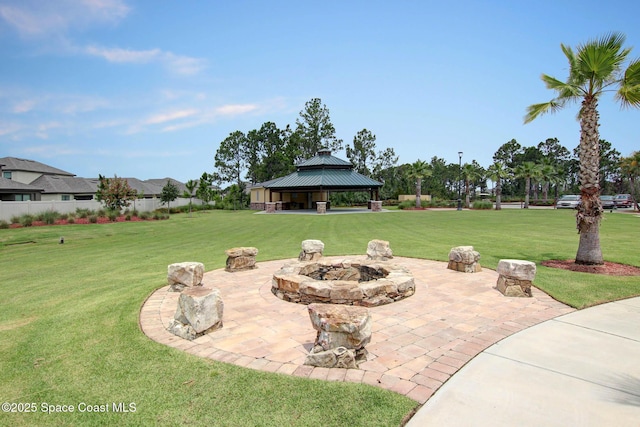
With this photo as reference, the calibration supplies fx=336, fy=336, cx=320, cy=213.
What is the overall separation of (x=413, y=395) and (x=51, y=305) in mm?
6352

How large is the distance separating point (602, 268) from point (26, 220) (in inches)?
1163

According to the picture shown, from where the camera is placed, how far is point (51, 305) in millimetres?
6004

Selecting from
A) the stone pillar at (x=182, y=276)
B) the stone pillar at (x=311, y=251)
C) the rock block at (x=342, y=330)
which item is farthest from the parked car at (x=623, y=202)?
the stone pillar at (x=182, y=276)

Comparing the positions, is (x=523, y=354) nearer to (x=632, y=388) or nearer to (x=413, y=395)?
(x=632, y=388)

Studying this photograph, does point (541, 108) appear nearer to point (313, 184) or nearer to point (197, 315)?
point (197, 315)

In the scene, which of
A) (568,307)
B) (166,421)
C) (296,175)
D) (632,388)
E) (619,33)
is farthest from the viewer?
(296,175)

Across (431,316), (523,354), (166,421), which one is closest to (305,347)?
(166,421)

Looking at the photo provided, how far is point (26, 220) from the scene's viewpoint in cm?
2198

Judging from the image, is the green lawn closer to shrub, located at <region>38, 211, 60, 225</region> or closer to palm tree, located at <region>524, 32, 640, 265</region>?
palm tree, located at <region>524, 32, 640, 265</region>

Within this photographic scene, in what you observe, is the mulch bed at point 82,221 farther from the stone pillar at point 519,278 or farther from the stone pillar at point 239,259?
the stone pillar at point 519,278

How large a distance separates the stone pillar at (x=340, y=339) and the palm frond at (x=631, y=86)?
9215 mm

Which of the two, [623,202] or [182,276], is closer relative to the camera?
[182,276]

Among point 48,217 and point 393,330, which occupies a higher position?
point 48,217

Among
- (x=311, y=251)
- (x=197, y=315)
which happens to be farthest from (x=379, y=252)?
(x=197, y=315)
